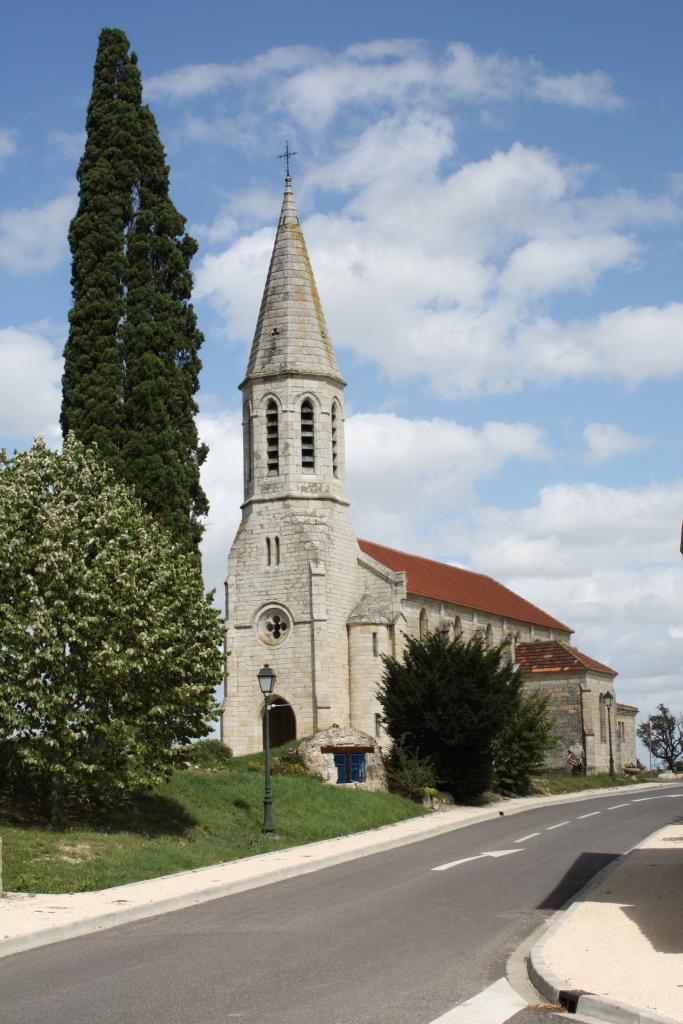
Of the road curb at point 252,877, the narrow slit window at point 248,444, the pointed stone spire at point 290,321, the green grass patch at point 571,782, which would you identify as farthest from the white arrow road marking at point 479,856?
the pointed stone spire at point 290,321

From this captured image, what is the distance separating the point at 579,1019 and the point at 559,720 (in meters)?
46.3

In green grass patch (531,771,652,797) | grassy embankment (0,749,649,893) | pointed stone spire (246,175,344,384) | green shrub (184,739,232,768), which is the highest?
pointed stone spire (246,175,344,384)

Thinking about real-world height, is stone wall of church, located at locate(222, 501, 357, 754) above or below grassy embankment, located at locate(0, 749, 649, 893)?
above

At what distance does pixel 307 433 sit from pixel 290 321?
188 inches

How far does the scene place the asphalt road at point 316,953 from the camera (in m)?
8.46

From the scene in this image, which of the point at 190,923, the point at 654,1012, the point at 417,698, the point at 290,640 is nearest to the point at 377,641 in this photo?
the point at 290,640

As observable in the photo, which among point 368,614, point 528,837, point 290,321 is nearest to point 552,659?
point 368,614

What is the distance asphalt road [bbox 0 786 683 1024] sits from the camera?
8461 millimetres

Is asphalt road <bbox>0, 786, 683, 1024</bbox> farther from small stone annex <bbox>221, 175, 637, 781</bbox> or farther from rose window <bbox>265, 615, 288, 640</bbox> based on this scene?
rose window <bbox>265, 615, 288, 640</bbox>

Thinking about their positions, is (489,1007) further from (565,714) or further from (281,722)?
(565,714)

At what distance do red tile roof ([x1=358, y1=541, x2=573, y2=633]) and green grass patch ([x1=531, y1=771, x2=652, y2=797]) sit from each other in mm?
9279

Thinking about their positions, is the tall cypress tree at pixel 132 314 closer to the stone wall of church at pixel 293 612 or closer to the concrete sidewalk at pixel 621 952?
the stone wall of church at pixel 293 612

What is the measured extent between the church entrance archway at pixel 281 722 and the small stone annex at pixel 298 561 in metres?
0.05

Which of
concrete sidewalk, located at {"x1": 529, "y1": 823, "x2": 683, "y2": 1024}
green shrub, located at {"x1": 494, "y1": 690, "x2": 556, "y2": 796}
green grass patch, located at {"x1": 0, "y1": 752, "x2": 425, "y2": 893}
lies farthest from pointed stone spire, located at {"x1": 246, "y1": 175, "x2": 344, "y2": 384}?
concrete sidewalk, located at {"x1": 529, "y1": 823, "x2": 683, "y2": 1024}
